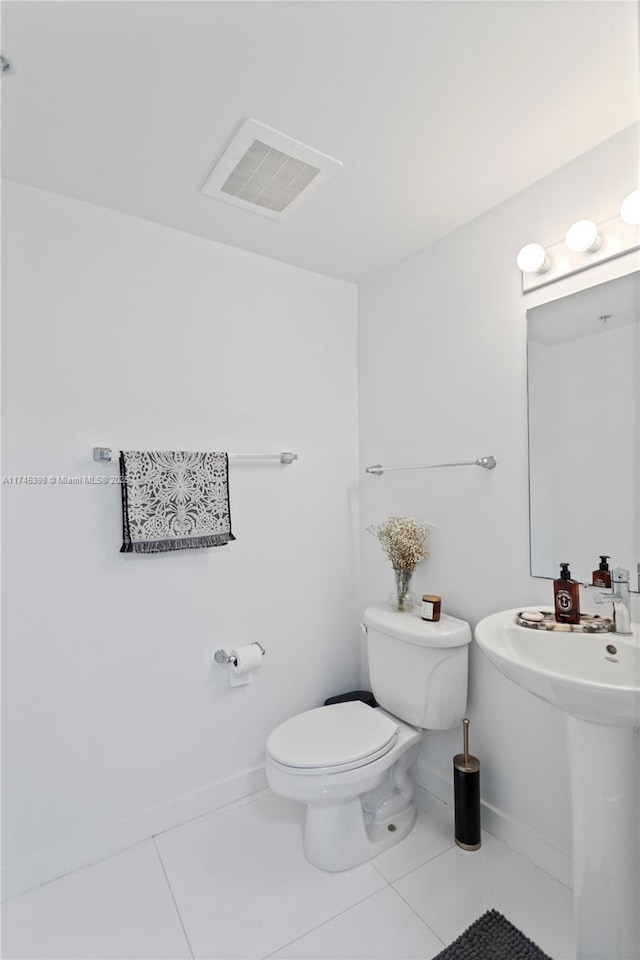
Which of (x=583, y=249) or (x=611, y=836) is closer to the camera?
(x=611, y=836)

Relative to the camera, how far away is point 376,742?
1.65 m

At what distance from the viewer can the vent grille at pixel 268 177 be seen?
1.48m

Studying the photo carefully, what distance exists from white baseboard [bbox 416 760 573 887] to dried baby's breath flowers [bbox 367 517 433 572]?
0.88 m

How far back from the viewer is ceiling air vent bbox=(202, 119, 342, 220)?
4.65 feet

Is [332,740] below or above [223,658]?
below

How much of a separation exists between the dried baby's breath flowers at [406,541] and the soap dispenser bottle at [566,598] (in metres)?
0.60

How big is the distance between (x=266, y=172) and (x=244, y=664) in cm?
177

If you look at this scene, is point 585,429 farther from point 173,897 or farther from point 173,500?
point 173,897

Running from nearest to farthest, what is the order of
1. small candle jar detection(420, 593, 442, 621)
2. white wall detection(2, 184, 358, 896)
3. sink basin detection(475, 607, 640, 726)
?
sink basin detection(475, 607, 640, 726), white wall detection(2, 184, 358, 896), small candle jar detection(420, 593, 442, 621)

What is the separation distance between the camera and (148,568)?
71.6 inches

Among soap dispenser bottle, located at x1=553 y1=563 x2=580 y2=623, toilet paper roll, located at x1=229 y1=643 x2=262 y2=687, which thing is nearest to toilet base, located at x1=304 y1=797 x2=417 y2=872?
toilet paper roll, located at x1=229 y1=643 x2=262 y2=687

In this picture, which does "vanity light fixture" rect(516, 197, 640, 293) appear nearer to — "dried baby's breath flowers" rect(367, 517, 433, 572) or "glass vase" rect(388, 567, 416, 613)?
"dried baby's breath flowers" rect(367, 517, 433, 572)

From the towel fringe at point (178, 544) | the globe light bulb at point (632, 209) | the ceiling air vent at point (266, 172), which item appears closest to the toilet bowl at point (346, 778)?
the towel fringe at point (178, 544)

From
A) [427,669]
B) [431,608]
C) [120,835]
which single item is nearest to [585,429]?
[431,608]
